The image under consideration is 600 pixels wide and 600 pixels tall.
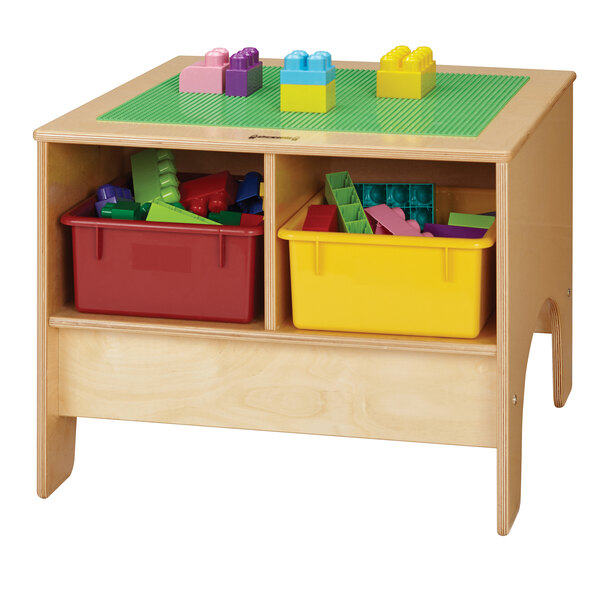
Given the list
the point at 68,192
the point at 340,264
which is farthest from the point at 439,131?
the point at 68,192

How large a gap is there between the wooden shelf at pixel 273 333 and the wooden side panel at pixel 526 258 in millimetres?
77

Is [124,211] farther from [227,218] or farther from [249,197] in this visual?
[249,197]

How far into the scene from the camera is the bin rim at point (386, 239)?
3.66 m

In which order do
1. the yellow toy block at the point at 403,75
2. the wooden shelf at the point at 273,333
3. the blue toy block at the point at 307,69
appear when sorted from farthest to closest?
the yellow toy block at the point at 403,75 < the blue toy block at the point at 307,69 < the wooden shelf at the point at 273,333

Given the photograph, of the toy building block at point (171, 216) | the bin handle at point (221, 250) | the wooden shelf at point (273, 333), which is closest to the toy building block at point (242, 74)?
the toy building block at point (171, 216)

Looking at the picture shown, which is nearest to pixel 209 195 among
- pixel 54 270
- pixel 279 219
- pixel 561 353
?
pixel 279 219

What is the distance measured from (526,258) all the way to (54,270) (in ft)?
3.79

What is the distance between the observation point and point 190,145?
3.74 meters

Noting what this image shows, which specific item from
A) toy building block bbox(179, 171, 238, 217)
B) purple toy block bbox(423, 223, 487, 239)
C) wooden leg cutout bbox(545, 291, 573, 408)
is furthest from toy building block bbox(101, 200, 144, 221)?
wooden leg cutout bbox(545, 291, 573, 408)

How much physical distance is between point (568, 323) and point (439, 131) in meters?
1.04

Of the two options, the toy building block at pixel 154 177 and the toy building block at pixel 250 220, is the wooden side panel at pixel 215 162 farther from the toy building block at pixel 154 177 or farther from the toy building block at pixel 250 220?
the toy building block at pixel 250 220

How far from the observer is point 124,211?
3.90 metres

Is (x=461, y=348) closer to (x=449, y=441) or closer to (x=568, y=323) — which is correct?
(x=449, y=441)

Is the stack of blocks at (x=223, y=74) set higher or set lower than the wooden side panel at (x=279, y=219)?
higher
